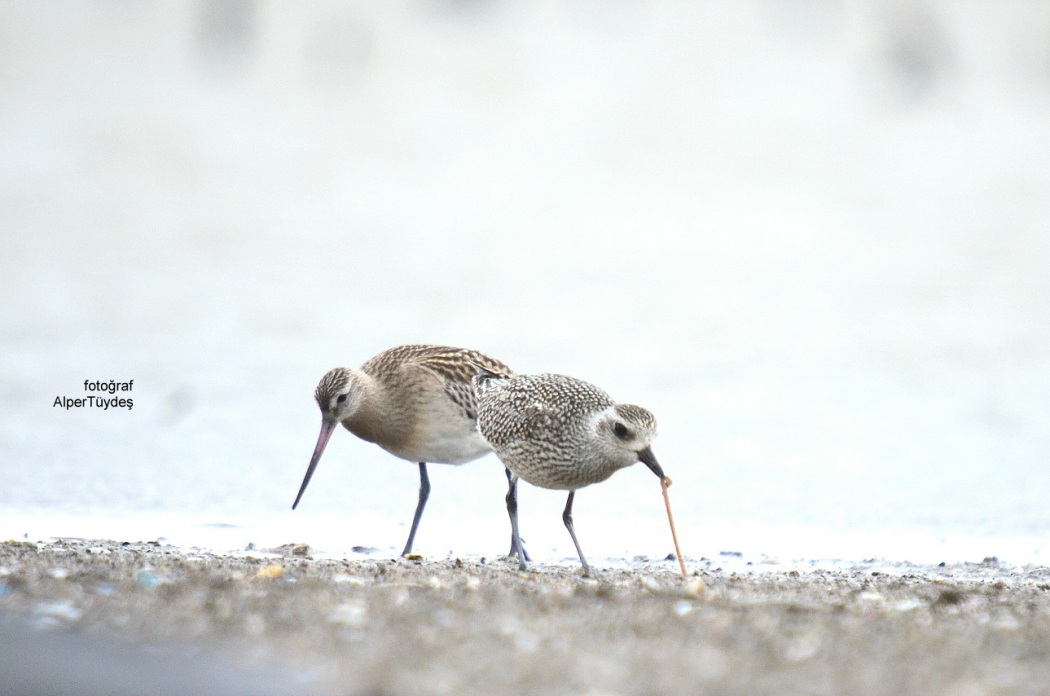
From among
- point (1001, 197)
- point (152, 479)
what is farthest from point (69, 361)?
point (1001, 197)

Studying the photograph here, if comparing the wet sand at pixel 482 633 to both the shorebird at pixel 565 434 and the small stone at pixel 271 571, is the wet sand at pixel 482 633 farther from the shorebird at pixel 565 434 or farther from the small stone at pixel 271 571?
the shorebird at pixel 565 434

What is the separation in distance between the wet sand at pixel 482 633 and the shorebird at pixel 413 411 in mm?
1962

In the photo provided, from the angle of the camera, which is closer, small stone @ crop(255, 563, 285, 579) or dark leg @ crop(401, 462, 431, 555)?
small stone @ crop(255, 563, 285, 579)

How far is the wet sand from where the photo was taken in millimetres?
3754

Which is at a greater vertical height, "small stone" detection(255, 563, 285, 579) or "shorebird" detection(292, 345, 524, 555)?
"shorebird" detection(292, 345, 524, 555)

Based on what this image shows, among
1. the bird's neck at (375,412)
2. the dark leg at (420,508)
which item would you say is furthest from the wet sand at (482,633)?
the bird's neck at (375,412)

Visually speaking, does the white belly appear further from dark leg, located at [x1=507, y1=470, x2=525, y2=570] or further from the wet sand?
the wet sand

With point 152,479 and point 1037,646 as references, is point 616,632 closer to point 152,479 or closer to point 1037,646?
point 1037,646

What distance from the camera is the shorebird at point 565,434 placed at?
613 cm

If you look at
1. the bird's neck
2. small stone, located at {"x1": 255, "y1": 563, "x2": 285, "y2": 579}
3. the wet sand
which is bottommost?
the wet sand

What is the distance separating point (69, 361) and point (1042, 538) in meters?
7.59

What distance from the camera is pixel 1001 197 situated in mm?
20656

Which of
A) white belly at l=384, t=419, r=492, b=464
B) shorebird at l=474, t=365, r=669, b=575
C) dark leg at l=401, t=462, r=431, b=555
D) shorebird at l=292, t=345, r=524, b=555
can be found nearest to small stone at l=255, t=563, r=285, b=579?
shorebird at l=474, t=365, r=669, b=575

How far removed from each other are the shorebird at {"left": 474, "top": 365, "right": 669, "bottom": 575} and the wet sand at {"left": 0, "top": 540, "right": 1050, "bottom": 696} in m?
0.69
